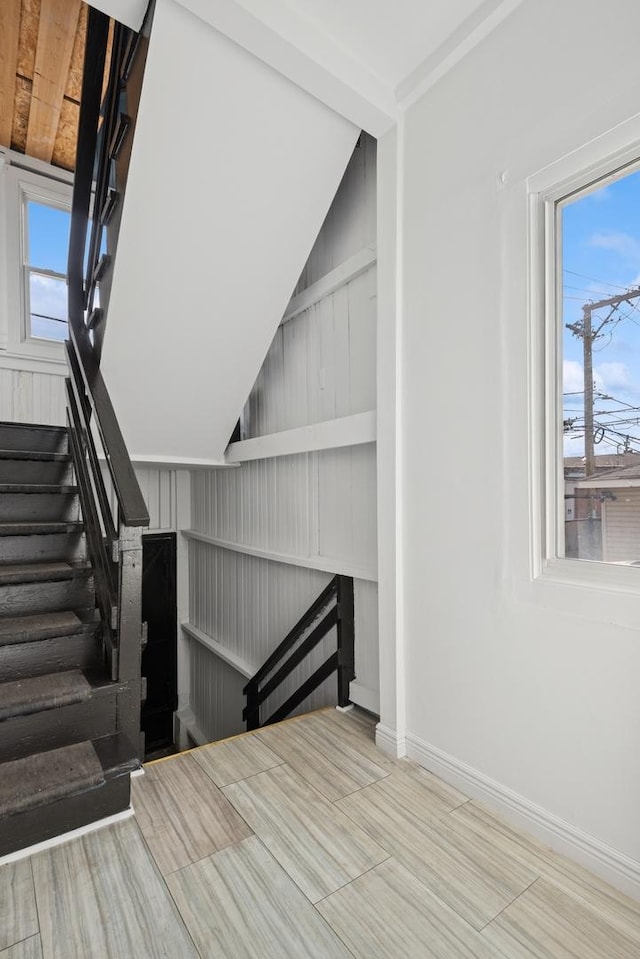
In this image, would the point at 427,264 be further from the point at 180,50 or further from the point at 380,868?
the point at 380,868

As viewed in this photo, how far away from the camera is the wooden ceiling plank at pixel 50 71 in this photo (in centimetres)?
287

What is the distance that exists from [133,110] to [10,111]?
8.19 ft

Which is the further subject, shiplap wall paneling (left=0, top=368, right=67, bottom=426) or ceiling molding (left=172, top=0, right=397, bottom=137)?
shiplap wall paneling (left=0, top=368, right=67, bottom=426)

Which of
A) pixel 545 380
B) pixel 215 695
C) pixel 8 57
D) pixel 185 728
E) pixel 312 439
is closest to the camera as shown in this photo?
pixel 545 380

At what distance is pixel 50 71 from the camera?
3221mm

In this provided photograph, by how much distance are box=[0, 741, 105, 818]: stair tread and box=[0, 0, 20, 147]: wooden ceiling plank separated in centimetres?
389

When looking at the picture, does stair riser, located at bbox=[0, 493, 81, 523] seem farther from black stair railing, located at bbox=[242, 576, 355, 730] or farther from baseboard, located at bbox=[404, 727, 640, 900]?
baseboard, located at bbox=[404, 727, 640, 900]

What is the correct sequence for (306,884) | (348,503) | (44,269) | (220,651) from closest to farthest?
(306,884) → (348,503) → (44,269) → (220,651)

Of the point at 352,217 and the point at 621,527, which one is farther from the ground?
the point at 352,217

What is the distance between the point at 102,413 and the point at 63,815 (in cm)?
145

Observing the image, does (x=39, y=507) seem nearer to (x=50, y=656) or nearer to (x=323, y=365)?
(x=50, y=656)

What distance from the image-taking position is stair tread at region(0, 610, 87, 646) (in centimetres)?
186

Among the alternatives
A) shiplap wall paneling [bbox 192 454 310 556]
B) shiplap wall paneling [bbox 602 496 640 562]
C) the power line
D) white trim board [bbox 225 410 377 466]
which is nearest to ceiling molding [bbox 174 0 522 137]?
the power line

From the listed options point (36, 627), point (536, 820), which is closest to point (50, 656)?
point (36, 627)
